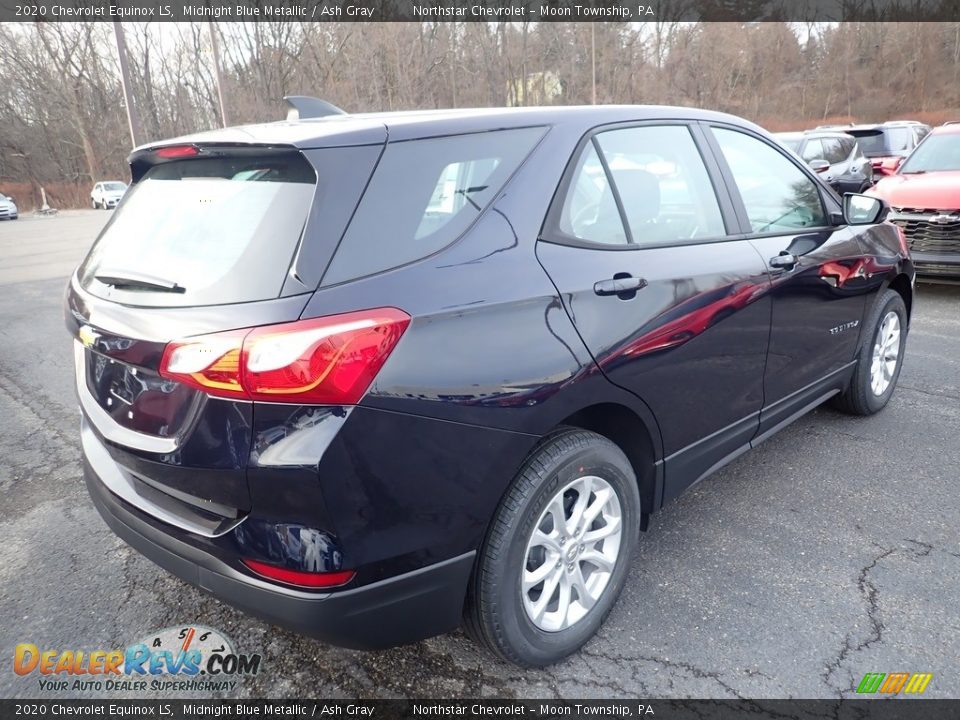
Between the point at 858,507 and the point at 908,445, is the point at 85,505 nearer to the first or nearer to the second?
the point at 858,507

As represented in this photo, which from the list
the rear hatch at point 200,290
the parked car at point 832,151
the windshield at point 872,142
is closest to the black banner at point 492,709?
the rear hatch at point 200,290

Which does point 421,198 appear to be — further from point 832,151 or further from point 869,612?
point 832,151

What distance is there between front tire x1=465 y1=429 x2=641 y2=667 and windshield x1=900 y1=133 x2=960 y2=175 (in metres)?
7.99

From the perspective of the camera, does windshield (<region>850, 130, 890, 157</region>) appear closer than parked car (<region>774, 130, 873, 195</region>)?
No

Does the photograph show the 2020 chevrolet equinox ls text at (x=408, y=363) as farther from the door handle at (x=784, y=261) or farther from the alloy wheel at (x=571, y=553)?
the door handle at (x=784, y=261)

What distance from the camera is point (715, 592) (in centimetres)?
254

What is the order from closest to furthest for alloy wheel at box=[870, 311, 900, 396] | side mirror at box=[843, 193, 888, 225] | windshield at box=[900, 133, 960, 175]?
1. side mirror at box=[843, 193, 888, 225]
2. alloy wheel at box=[870, 311, 900, 396]
3. windshield at box=[900, 133, 960, 175]

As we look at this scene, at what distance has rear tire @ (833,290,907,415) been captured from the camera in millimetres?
3850

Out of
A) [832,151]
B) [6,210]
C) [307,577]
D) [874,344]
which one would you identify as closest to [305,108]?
[307,577]

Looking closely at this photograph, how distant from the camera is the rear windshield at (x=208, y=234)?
1733mm

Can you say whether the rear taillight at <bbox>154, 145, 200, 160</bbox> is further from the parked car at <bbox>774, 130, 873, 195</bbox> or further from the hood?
the parked car at <bbox>774, 130, 873, 195</bbox>

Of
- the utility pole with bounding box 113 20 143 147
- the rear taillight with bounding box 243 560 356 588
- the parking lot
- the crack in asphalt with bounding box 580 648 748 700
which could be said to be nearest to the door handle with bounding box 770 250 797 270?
the parking lot

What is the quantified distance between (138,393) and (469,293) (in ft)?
3.20

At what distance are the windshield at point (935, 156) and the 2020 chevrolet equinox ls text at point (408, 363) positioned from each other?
23.9ft
